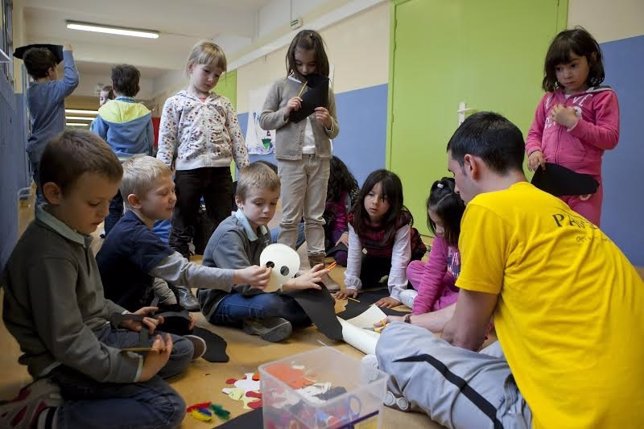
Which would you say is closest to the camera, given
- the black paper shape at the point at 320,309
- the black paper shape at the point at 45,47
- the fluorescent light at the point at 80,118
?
the black paper shape at the point at 320,309

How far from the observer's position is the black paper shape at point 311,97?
2.19m

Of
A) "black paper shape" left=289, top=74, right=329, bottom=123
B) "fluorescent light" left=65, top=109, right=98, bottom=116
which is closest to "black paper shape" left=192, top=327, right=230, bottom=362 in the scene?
"black paper shape" left=289, top=74, right=329, bottom=123

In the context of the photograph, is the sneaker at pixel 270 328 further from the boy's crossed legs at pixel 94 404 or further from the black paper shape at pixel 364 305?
the boy's crossed legs at pixel 94 404

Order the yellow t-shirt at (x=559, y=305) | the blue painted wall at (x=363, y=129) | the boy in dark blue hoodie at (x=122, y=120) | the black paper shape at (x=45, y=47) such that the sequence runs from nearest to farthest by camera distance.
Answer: the yellow t-shirt at (x=559, y=305)
the black paper shape at (x=45, y=47)
the boy in dark blue hoodie at (x=122, y=120)
the blue painted wall at (x=363, y=129)

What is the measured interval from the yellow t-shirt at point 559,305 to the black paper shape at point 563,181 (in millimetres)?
1068

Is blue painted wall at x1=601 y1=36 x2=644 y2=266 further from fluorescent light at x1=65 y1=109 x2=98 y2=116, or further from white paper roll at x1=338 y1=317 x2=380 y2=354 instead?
fluorescent light at x1=65 y1=109 x2=98 y2=116

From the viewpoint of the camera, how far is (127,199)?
56.6 inches

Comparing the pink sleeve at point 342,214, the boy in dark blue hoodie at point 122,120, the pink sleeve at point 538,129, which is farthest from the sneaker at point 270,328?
the boy in dark blue hoodie at point 122,120

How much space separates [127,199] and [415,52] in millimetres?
2934

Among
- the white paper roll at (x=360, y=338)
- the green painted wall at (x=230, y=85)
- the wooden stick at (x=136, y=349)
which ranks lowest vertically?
the white paper roll at (x=360, y=338)

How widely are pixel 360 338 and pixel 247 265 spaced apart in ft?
1.44

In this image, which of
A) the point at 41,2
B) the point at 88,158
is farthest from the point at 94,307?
the point at 41,2

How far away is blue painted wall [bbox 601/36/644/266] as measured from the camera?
7.95 feet

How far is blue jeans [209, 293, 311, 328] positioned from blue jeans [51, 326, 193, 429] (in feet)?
1.74
